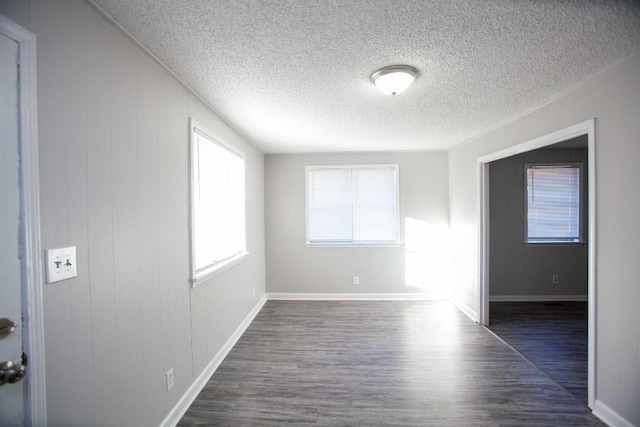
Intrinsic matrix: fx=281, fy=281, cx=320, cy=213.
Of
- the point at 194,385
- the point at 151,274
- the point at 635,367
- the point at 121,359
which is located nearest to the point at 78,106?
the point at 151,274

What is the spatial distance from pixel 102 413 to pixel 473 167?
13.8 feet

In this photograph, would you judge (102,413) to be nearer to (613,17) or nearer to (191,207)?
(191,207)

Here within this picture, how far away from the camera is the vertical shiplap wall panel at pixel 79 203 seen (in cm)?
117

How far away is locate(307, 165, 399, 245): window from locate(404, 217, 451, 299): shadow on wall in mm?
272

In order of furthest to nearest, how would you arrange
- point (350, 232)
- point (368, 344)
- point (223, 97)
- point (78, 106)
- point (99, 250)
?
point (350, 232) → point (368, 344) → point (223, 97) → point (99, 250) → point (78, 106)

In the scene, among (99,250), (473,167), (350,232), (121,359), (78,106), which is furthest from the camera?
(350,232)

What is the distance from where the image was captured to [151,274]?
171 centimetres

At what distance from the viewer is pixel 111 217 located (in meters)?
1.40

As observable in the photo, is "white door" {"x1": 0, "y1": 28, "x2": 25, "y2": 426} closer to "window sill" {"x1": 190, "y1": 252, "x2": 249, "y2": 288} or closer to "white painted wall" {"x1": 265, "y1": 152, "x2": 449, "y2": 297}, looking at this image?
"window sill" {"x1": 190, "y1": 252, "x2": 249, "y2": 288}

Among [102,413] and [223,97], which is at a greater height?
[223,97]

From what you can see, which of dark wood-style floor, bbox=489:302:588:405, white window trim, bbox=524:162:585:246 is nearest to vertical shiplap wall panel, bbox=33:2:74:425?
dark wood-style floor, bbox=489:302:588:405

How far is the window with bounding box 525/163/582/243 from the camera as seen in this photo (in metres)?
4.43

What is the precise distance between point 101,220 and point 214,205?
1392 mm

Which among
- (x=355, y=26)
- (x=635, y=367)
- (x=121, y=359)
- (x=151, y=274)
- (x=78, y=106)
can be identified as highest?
(x=355, y=26)
